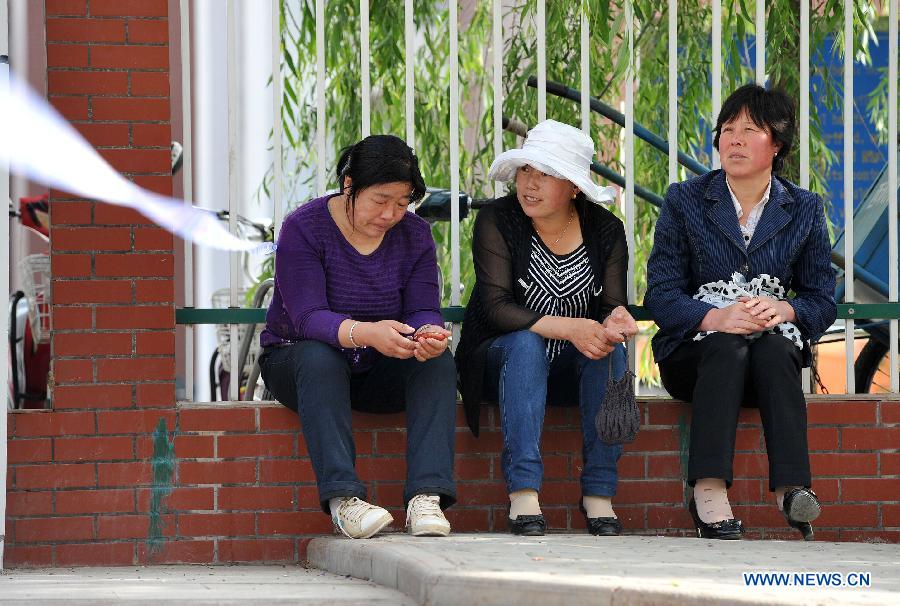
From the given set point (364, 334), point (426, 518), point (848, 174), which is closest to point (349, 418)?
point (364, 334)

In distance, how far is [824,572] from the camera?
3.47 metres

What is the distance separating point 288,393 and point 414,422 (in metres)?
0.42

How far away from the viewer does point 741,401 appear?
434 centimetres

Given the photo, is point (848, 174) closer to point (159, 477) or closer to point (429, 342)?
point (429, 342)

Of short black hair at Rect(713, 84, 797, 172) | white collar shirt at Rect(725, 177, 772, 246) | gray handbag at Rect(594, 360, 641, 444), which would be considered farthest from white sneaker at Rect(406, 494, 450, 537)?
short black hair at Rect(713, 84, 797, 172)

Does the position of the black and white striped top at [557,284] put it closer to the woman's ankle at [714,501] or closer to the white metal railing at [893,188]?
the woman's ankle at [714,501]

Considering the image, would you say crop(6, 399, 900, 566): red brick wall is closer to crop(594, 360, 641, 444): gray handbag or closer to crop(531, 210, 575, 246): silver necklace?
crop(594, 360, 641, 444): gray handbag

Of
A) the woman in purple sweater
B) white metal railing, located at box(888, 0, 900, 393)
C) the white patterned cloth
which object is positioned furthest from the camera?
white metal railing, located at box(888, 0, 900, 393)

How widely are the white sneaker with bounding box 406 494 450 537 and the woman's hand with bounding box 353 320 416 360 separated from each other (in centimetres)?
42

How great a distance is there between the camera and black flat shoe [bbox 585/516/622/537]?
14.3 ft

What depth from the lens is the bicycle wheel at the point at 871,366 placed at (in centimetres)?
534

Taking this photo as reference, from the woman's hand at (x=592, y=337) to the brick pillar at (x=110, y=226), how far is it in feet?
4.08

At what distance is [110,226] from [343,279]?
0.74 metres

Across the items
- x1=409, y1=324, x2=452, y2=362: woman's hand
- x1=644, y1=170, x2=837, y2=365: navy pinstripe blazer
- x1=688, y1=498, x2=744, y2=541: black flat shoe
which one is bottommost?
x1=688, y1=498, x2=744, y2=541: black flat shoe
